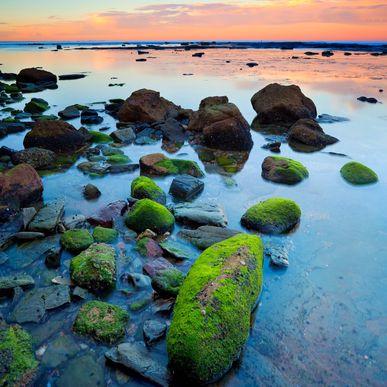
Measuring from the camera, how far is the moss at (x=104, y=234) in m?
5.70

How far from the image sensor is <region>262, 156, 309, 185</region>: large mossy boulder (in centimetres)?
863

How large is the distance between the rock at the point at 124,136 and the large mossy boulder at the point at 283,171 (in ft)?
16.8

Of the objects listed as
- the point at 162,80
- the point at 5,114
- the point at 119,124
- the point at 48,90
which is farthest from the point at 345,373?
the point at 162,80

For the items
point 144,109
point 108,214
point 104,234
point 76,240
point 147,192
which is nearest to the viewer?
point 76,240

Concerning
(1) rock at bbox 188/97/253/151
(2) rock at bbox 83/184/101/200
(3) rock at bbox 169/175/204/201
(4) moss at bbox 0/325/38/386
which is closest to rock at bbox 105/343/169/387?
(4) moss at bbox 0/325/38/386

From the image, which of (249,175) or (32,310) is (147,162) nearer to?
(249,175)

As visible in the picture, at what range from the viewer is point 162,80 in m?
29.1

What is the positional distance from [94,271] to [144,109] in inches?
433

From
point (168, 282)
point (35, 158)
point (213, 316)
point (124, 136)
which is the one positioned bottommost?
point (124, 136)

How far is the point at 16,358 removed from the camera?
3400 mm

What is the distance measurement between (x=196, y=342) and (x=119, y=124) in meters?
12.6

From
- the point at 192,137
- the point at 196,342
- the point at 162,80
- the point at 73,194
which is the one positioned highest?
the point at 196,342

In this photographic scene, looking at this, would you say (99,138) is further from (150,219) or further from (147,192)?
(150,219)

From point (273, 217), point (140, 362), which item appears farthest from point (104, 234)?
point (273, 217)
